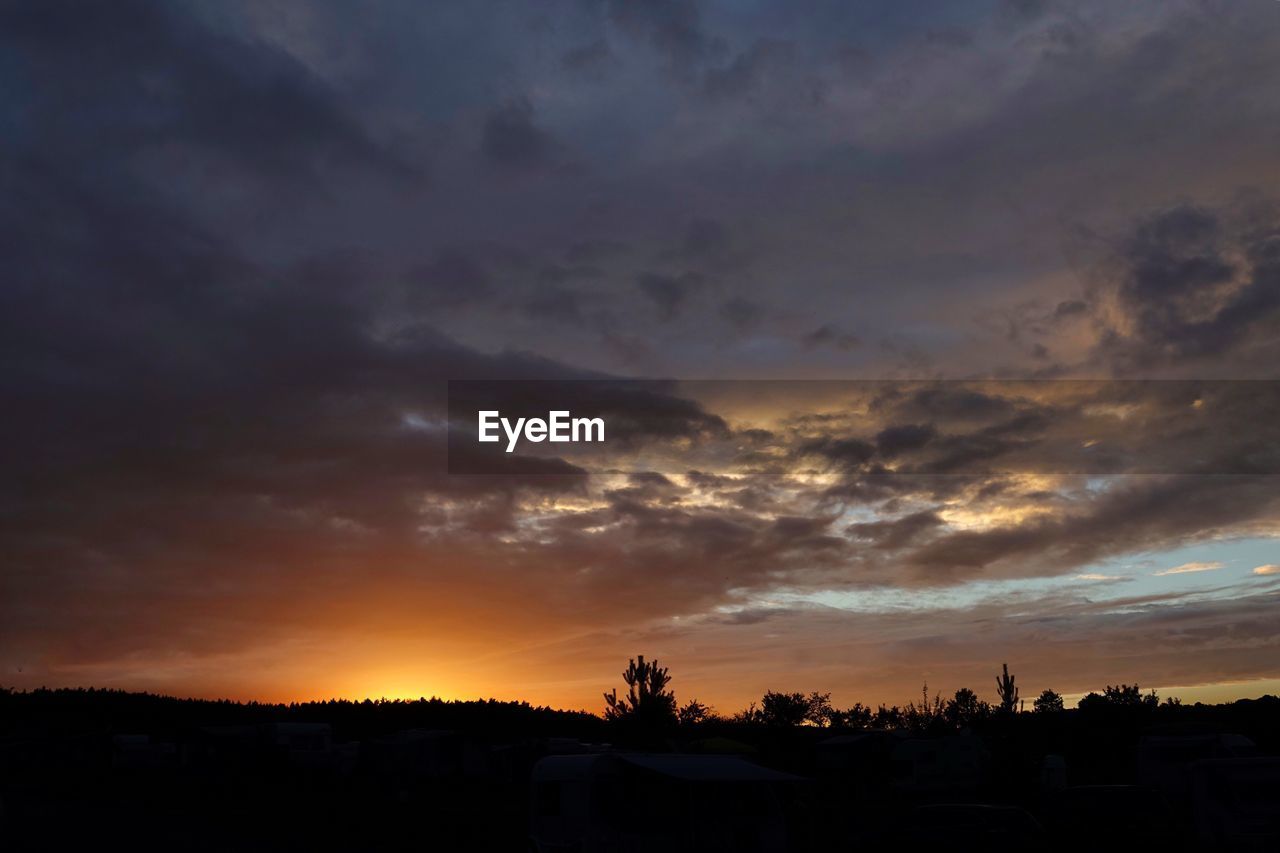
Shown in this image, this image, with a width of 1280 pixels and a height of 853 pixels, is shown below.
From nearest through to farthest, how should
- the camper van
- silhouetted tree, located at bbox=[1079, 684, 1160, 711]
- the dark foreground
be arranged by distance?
the camper van < the dark foreground < silhouetted tree, located at bbox=[1079, 684, 1160, 711]

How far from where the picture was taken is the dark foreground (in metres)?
19.4

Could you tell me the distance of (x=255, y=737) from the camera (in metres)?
59.5

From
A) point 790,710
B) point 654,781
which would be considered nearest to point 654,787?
point 654,781

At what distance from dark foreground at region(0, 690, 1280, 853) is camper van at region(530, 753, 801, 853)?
4 cm

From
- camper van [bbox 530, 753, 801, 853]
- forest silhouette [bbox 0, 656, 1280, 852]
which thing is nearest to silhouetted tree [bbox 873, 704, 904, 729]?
forest silhouette [bbox 0, 656, 1280, 852]

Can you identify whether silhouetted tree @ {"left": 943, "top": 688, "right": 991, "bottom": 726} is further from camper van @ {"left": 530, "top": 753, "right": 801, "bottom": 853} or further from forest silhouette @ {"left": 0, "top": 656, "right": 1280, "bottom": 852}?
camper van @ {"left": 530, "top": 753, "right": 801, "bottom": 853}

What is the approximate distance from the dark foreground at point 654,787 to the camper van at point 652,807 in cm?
4

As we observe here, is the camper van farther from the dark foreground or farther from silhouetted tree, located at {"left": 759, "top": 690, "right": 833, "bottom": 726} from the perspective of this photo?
silhouetted tree, located at {"left": 759, "top": 690, "right": 833, "bottom": 726}

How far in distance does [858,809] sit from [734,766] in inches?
1225

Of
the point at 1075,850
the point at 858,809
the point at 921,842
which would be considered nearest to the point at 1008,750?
the point at 858,809

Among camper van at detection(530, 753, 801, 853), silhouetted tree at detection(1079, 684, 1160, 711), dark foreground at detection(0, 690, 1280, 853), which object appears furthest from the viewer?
silhouetted tree at detection(1079, 684, 1160, 711)

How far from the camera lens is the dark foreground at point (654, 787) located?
1939cm

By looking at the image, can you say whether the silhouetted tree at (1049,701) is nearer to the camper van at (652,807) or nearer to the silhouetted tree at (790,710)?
the silhouetted tree at (790,710)

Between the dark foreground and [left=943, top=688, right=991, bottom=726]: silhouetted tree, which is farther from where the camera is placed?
[left=943, top=688, right=991, bottom=726]: silhouetted tree
